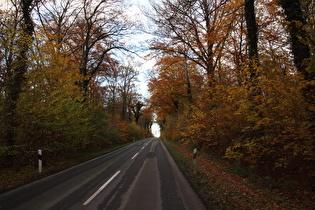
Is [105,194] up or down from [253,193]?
up

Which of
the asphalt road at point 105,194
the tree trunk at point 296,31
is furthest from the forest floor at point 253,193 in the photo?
the tree trunk at point 296,31

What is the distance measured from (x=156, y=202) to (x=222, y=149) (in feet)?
22.6

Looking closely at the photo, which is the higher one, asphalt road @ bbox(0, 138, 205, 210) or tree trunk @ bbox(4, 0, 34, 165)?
tree trunk @ bbox(4, 0, 34, 165)

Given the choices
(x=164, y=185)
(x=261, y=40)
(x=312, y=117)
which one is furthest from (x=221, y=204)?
(x=261, y=40)

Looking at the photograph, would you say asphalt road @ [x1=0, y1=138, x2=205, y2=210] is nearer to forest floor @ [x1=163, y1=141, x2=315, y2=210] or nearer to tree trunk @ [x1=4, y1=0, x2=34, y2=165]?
forest floor @ [x1=163, y1=141, x2=315, y2=210]

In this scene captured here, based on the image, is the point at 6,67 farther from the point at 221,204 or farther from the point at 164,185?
the point at 221,204

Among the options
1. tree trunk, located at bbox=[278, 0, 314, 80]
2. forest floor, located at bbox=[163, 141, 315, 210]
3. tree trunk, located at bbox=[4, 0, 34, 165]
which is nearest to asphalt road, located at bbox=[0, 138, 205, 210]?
forest floor, located at bbox=[163, 141, 315, 210]

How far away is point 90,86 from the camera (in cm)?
2472

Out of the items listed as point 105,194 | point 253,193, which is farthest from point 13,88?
point 253,193

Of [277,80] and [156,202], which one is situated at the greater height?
[277,80]

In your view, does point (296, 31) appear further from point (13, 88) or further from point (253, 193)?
point (13, 88)

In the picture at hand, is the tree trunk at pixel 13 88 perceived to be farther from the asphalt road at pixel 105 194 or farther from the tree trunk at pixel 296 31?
the tree trunk at pixel 296 31

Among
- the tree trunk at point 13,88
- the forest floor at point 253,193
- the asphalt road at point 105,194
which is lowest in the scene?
the forest floor at point 253,193

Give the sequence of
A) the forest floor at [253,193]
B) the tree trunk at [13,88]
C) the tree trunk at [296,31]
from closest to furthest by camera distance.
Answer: the forest floor at [253,193]
the tree trunk at [296,31]
the tree trunk at [13,88]
